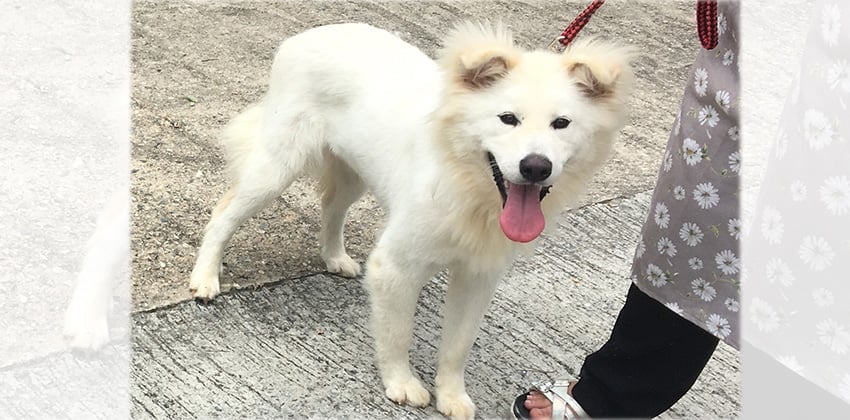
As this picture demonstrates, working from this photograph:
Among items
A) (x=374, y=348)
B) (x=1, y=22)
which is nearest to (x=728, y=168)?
(x=374, y=348)

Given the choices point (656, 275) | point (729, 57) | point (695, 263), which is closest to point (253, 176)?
point (656, 275)

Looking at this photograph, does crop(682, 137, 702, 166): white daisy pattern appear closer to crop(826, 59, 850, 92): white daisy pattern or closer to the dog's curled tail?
crop(826, 59, 850, 92): white daisy pattern

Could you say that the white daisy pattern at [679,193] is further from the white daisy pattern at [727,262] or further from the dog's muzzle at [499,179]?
the dog's muzzle at [499,179]

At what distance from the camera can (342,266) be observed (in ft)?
11.6

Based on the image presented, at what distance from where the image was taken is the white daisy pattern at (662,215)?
7.91 ft

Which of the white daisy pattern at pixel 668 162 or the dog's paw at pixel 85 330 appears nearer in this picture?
the white daisy pattern at pixel 668 162

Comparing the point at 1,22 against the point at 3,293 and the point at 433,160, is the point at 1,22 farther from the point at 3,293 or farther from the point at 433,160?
the point at 433,160

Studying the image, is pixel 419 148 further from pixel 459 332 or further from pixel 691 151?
pixel 691 151

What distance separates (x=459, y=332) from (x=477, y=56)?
0.90 m

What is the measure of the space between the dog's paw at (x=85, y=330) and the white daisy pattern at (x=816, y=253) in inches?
76.7

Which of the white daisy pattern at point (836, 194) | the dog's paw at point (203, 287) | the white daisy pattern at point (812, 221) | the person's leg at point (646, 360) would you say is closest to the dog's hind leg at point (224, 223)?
the dog's paw at point (203, 287)

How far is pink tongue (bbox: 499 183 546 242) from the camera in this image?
8.05 ft

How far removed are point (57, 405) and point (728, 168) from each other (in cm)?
184

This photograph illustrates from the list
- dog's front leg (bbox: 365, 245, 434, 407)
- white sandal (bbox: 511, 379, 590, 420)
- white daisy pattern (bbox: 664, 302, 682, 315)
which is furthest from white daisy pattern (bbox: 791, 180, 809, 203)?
dog's front leg (bbox: 365, 245, 434, 407)
